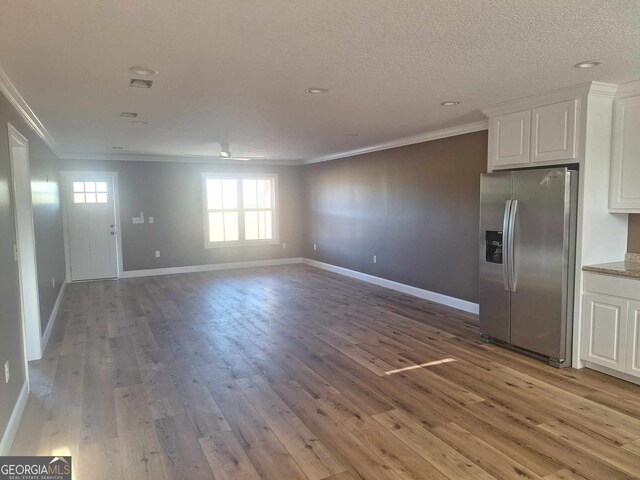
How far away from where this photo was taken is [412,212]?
6262mm

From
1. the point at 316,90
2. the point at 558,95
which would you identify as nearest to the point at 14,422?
the point at 316,90

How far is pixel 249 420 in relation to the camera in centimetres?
283

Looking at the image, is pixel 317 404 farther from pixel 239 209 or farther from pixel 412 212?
pixel 239 209

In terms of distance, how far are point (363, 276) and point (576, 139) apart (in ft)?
15.0

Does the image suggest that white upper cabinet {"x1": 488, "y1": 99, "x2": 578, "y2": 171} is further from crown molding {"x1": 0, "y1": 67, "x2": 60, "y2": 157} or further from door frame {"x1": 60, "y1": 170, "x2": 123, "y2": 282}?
door frame {"x1": 60, "y1": 170, "x2": 123, "y2": 282}

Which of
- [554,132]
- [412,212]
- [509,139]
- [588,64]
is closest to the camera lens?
[588,64]

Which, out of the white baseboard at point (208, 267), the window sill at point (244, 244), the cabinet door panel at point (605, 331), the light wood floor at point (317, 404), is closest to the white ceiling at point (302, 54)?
the cabinet door panel at point (605, 331)

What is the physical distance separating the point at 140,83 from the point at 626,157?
4061mm

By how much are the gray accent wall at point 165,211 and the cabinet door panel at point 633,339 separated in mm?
7370

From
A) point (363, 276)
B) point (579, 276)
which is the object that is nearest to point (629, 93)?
point (579, 276)

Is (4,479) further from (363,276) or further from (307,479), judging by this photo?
(363,276)

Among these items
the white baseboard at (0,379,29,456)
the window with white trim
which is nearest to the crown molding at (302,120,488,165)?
the window with white trim

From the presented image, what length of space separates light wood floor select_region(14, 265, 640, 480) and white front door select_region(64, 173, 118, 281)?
10.2 ft

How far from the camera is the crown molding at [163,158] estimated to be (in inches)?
301
